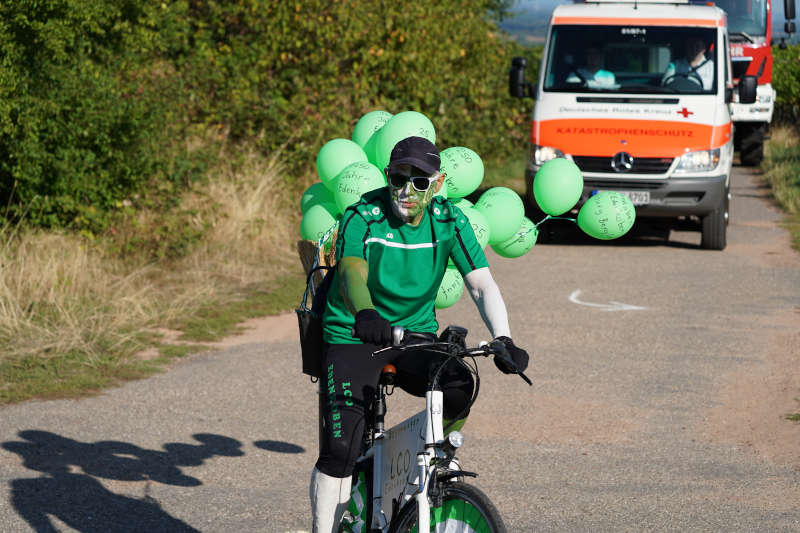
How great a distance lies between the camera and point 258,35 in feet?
53.9

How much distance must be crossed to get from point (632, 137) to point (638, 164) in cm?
33

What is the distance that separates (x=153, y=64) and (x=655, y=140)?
20.3 feet

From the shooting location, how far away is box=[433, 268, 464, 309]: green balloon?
5.04 metres

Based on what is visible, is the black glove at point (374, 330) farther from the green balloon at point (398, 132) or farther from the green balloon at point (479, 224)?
the green balloon at point (398, 132)

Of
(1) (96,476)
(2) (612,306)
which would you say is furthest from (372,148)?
(2) (612,306)

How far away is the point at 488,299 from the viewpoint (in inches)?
161

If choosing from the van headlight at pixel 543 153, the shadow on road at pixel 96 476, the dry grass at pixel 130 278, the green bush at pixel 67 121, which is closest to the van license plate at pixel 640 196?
the van headlight at pixel 543 153

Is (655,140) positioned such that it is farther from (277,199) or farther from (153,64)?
(153,64)

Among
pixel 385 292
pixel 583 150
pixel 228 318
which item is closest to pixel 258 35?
pixel 583 150

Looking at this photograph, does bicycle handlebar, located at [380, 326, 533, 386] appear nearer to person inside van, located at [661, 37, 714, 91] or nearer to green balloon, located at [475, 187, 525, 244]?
green balloon, located at [475, 187, 525, 244]

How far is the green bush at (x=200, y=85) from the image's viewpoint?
1090 centimetres

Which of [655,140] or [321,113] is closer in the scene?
[655,140]

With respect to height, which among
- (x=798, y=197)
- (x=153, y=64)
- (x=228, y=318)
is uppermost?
(x=153, y=64)

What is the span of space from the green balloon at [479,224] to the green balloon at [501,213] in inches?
3.3
